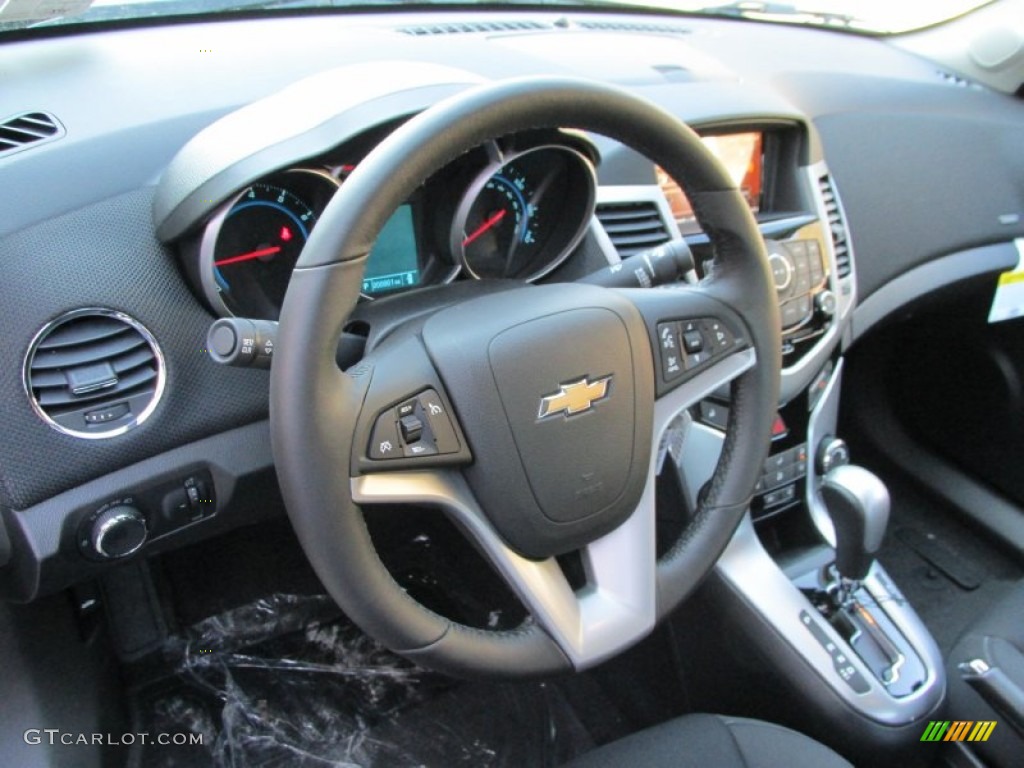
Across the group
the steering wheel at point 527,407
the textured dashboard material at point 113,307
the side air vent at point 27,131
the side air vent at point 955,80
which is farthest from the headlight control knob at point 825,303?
the side air vent at point 27,131

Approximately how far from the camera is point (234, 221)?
3.52 feet

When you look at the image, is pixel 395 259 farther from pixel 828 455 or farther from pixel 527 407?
pixel 828 455

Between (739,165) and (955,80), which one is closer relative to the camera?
(739,165)

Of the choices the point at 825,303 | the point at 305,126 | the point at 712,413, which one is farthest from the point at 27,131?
the point at 825,303

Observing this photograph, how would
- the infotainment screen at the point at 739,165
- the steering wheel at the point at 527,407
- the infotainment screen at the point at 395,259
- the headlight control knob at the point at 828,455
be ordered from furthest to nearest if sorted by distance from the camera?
the headlight control knob at the point at 828,455 → the infotainment screen at the point at 739,165 → the infotainment screen at the point at 395,259 → the steering wheel at the point at 527,407

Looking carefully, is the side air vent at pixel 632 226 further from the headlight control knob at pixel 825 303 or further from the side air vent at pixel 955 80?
the side air vent at pixel 955 80

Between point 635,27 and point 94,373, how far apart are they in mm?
1389

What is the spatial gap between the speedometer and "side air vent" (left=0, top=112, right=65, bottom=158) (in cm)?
50

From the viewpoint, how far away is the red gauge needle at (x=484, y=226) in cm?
122

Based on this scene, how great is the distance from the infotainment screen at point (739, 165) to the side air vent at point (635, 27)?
0.42 meters

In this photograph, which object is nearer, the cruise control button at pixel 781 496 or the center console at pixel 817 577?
the center console at pixel 817 577

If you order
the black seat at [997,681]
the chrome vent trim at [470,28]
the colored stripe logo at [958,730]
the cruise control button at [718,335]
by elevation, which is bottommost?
the colored stripe logo at [958,730]

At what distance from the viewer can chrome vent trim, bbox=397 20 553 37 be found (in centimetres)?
161

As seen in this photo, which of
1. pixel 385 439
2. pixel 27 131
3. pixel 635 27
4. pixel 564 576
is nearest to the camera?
pixel 385 439
